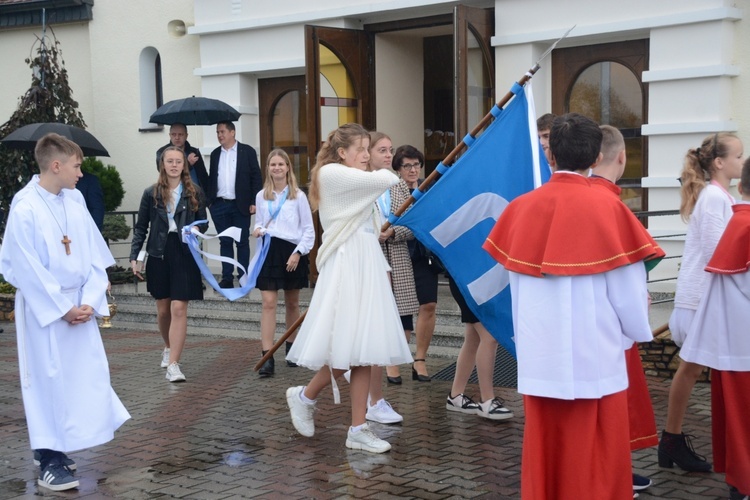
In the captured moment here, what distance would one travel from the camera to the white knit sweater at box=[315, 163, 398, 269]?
20.9ft

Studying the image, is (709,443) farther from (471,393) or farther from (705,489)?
(471,393)

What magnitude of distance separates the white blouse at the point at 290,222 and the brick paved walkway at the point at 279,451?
3.84 feet

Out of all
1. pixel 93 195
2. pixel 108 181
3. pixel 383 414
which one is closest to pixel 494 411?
pixel 383 414

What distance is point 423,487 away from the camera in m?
5.67

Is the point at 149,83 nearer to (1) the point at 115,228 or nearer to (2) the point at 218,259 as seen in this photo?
(1) the point at 115,228

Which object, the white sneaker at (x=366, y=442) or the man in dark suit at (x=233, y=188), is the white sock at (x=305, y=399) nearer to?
the white sneaker at (x=366, y=442)

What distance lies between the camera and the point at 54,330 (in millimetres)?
6000

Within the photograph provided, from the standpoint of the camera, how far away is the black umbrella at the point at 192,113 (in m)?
12.2

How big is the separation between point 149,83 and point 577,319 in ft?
39.8

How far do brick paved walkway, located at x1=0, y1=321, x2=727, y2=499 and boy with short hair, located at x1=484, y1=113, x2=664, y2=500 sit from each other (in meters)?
1.12

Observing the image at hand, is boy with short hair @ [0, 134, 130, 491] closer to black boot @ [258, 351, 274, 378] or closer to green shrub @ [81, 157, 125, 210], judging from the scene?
black boot @ [258, 351, 274, 378]

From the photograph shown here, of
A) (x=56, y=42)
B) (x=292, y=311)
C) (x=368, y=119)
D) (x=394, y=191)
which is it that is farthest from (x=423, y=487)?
(x=56, y=42)

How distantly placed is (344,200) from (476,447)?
175 cm

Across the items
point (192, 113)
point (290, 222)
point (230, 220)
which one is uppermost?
point (192, 113)
